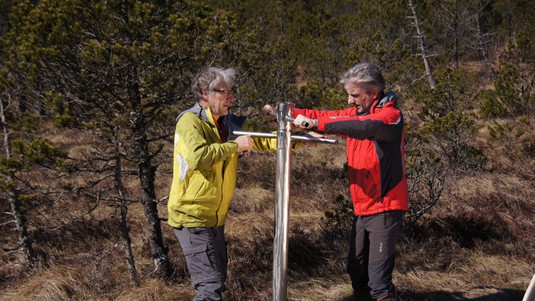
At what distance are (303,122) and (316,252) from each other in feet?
13.1

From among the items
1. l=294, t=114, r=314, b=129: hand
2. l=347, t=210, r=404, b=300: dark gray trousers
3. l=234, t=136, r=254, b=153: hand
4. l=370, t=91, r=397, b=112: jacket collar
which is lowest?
l=347, t=210, r=404, b=300: dark gray trousers

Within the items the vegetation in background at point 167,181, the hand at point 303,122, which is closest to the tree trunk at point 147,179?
the vegetation in background at point 167,181

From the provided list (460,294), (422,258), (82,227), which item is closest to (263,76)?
(82,227)

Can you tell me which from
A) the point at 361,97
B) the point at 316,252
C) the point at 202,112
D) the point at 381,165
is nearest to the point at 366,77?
the point at 361,97

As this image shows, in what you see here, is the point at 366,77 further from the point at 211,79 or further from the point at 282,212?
the point at 282,212

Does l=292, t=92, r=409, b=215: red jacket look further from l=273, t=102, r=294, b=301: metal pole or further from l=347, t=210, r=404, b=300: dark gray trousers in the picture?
l=273, t=102, r=294, b=301: metal pole

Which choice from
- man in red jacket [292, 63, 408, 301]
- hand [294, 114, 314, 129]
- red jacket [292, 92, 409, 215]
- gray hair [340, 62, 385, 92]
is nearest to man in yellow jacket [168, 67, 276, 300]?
hand [294, 114, 314, 129]

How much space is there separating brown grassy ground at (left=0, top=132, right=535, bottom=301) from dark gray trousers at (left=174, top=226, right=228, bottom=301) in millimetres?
1652

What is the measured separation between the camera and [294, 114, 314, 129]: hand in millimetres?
2371

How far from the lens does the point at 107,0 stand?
191 inches

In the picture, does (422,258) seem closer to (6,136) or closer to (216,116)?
(216,116)

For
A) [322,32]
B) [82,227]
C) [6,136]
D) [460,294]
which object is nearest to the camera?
[460,294]

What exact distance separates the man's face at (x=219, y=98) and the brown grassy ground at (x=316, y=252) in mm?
2058

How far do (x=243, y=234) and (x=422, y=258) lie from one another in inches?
94.2
